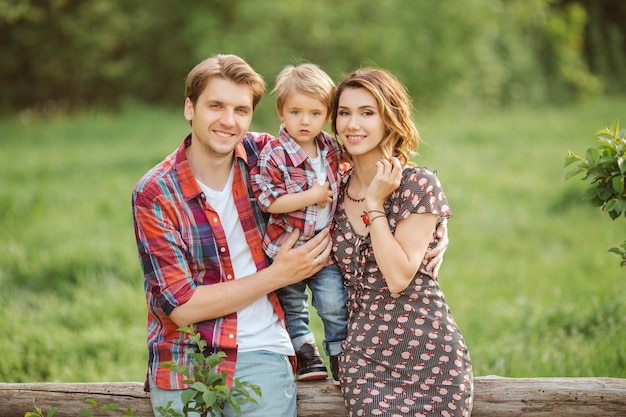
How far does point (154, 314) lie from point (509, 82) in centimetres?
1852

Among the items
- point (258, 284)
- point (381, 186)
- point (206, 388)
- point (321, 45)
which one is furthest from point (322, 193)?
point (321, 45)

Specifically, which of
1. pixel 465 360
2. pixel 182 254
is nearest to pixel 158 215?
pixel 182 254

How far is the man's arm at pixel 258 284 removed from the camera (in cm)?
292

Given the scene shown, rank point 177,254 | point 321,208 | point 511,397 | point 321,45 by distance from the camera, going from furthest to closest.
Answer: point 321,45 → point 321,208 → point 511,397 → point 177,254

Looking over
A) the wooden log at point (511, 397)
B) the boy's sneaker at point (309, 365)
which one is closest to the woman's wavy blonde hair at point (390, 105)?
the boy's sneaker at point (309, 365)

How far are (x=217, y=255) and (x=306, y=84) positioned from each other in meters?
0.85

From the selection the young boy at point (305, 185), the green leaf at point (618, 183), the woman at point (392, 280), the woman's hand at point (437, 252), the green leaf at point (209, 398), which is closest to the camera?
the green leaf at point (209, 398)

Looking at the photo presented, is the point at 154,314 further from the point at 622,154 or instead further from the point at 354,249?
the point at 622,154

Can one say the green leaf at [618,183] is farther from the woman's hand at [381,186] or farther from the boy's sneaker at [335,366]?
the boy's sneaker at [335,366]

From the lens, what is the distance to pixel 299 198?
302 centimetres

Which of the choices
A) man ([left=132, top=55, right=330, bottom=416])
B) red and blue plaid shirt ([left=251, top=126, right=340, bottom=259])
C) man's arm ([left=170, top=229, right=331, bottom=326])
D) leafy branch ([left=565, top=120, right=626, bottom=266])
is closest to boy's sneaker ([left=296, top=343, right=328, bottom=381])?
man ([left=132, top=55, right=330, bottom=416])

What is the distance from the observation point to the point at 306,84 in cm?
306

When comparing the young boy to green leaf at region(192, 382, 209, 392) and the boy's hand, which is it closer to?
the boy's hand

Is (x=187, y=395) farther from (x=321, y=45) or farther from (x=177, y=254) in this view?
(x=321, y=45)
